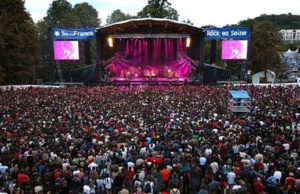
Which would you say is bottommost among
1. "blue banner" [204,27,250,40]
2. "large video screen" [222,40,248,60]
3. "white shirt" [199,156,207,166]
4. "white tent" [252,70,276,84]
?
"white tent" [252,70,276,84]

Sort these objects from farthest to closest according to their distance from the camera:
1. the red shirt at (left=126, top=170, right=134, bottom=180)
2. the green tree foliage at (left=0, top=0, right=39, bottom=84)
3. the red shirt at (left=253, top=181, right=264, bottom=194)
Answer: the green tree foliage at (left=0, top=0, right=39, bottom=84) → the red shirt at (left=126, top=170, right=134, bottom=180) → the red shirt at (left=253, top=181, right=264, bottom=194)

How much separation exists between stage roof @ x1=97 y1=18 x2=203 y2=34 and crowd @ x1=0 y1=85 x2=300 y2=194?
1377 cm

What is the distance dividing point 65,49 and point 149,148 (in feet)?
80.4

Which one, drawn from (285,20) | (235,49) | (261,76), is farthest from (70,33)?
(285,20)

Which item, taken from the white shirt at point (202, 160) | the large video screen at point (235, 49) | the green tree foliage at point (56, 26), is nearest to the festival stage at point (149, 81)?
the large video screen at point (235, 49)

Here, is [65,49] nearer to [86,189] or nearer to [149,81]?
[149,81]

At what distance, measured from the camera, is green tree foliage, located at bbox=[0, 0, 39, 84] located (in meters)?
34.4

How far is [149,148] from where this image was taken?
11.4m

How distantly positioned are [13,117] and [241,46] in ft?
72.1

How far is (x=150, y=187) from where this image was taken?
8727mm

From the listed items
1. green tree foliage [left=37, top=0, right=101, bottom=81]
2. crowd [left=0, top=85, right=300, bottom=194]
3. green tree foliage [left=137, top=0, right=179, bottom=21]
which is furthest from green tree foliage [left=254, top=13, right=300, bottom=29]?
crowd [left=0, top=85, right=300, bottom=194]

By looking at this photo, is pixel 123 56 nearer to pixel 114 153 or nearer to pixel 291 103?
pixel 291 103

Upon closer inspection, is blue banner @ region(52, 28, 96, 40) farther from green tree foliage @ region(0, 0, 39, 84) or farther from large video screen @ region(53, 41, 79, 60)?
green tree foliage @ region(0, 0, 39, 84)

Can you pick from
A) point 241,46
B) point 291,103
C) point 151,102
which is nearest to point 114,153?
point 151,102
